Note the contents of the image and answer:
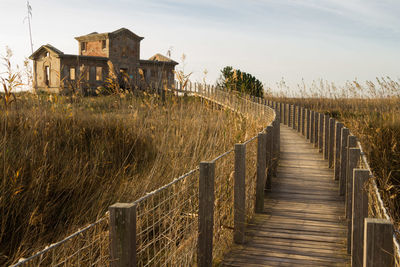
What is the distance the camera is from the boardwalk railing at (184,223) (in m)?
2.19

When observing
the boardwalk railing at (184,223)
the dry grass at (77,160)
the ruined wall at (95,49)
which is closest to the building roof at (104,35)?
the ruined wall at (95,49)

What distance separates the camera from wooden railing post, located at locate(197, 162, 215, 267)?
3.53 m

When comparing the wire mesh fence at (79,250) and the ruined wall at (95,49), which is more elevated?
the ruined wall at (95,49)

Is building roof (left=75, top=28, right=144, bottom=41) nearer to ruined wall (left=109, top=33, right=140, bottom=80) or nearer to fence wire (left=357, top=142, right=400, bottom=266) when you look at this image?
ruined wall (left=109, top=33, right=140, bottom=80)

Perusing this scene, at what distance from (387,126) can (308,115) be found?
5.43 m

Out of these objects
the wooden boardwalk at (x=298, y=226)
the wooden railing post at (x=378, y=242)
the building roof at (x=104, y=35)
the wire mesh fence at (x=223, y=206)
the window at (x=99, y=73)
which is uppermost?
the building roof at (x=104, y=35)

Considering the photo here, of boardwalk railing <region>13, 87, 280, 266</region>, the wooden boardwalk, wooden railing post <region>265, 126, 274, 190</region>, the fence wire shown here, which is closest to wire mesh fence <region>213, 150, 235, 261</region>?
boardwalk railing <region>13, 87, 280, 266</region>

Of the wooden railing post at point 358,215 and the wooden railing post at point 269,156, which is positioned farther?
the wooden railing post at point 269,156

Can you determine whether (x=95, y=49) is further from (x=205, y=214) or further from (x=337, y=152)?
(x=205, y=214)

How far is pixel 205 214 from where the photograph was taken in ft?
11.8

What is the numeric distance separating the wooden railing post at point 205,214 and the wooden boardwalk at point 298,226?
1.59 feet

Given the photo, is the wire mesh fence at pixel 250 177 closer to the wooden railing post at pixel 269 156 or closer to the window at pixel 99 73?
the wooden railing post at pixel 269 156

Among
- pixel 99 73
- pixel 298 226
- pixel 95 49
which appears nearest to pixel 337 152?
pixel 298 226

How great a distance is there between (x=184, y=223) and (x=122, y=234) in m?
2.17
